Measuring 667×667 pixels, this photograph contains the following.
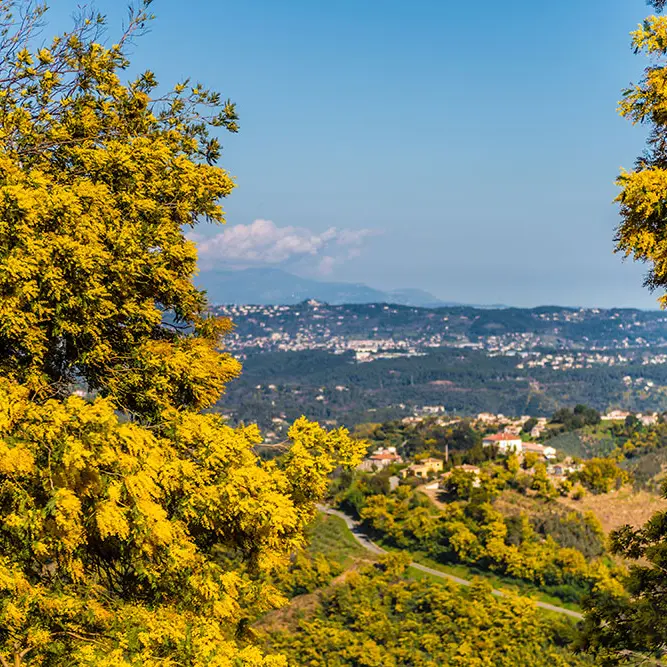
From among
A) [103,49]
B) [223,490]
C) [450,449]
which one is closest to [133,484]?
[223,490]

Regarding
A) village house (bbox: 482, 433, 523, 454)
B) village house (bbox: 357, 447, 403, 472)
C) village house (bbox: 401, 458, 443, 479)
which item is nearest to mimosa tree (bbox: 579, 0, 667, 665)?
village house (bbox: 401, 458, 443, 479)

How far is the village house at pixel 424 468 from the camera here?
223ft

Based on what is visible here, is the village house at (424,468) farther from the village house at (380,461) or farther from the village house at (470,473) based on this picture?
the village house at (380,461)

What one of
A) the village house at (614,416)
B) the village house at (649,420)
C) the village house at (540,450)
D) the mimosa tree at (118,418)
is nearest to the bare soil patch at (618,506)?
the village house at (540,450)

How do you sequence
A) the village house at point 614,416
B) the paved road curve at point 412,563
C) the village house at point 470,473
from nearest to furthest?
the paved road curve at point 412,563 < the village house at point 470,473 < the village house at point 614,416

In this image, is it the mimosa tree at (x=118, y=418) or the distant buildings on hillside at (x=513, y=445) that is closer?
the mimosa tree at (x=118, y=418)

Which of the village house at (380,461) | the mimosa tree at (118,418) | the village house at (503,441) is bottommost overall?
the village house at (380,461)

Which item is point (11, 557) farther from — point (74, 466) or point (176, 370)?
point (176, 370)

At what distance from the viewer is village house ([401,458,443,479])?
223 ft

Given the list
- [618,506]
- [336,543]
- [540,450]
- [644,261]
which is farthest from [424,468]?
[644,261]

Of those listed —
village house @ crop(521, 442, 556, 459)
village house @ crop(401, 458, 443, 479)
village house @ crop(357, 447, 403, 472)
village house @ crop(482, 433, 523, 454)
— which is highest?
village house @ crop(521, 442, 556, 459)

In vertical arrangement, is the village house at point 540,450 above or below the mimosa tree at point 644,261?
below

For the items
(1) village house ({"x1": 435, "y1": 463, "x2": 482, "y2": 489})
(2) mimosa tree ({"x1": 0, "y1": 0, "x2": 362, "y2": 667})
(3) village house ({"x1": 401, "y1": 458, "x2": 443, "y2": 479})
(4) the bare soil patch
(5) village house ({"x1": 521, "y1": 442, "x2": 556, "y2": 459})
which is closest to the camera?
(2) mimosa tree ({"x1": 0, "y1": 0, "x2": 362, "y2": 667})

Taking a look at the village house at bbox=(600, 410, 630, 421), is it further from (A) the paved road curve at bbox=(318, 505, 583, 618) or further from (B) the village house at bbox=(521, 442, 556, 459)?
(A) the paved road curve at bbox=(318, 505, 583, 618)
